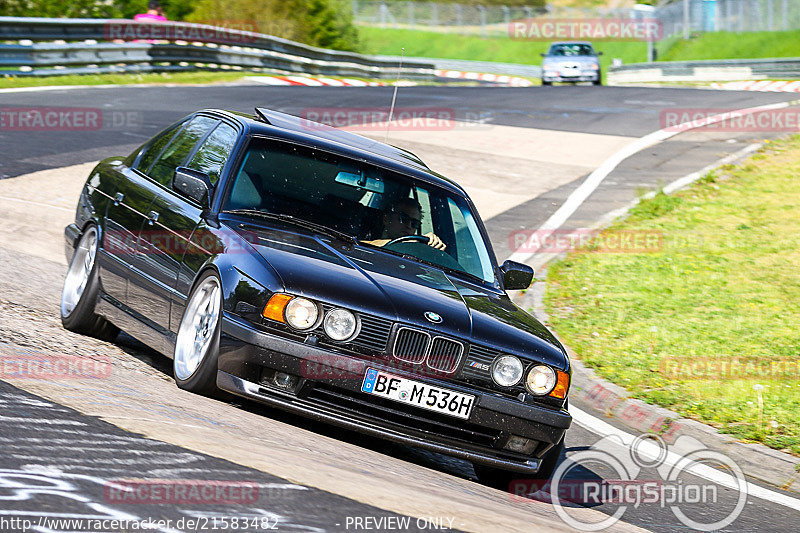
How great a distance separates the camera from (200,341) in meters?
5.96

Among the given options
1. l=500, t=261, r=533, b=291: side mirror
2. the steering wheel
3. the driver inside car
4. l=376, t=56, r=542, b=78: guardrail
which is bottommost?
l=376, t=56, r=542, b=78: guardrail

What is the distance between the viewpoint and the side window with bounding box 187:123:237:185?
22.6 ft

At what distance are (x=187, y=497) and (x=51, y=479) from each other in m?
0.46

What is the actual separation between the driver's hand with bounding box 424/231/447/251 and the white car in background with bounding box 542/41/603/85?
31215 millimetres

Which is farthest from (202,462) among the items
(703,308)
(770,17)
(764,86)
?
(770,17)

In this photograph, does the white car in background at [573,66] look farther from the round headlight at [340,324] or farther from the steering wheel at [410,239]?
the round headlight at [340,324]

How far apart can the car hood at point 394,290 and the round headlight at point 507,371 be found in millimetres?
57

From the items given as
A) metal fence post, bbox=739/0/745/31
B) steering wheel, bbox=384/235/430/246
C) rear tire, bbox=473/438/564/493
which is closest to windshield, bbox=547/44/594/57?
metal fence post, bbox=739/0/745/31

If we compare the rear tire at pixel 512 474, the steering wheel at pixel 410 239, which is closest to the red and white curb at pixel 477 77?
the steering wheel at pixel 410 239

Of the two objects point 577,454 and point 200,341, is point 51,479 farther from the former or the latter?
point 577,454

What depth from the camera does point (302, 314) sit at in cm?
561

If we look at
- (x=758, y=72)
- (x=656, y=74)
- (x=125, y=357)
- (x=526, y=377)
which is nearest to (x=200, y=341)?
(x=125, y=357)

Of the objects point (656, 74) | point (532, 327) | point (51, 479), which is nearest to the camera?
point (51, 479)

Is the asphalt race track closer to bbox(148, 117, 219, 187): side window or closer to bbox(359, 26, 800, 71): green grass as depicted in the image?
bbox(148, 117, 219, 187): side window
